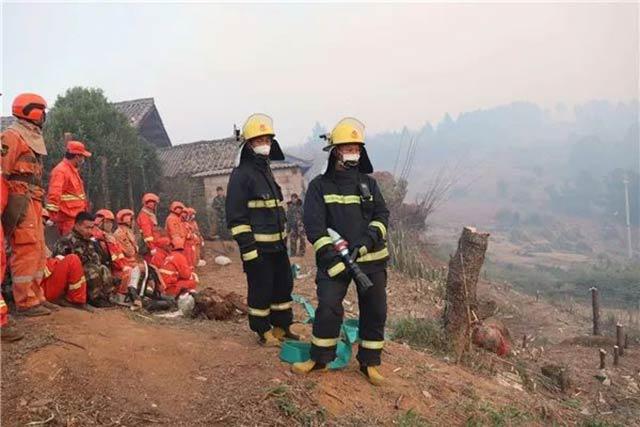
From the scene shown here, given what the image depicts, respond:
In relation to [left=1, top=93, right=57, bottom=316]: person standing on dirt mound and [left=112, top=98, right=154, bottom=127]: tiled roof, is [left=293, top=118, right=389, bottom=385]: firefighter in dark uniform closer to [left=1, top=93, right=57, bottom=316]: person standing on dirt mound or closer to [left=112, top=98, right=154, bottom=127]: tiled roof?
[left=1, top=93, right=57, bottom=316]: person standing on dirt mound

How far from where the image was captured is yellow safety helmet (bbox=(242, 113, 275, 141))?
16.1 ft

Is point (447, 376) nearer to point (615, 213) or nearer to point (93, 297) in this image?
point (93, 297)

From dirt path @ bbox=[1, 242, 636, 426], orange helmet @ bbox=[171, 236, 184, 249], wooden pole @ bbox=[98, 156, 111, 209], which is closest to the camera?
dirt path @ bbox=[1, 242, 636, 426]

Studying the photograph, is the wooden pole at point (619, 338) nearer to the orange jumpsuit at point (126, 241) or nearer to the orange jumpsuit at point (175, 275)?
the orange jumpsuit at point (175, 275)

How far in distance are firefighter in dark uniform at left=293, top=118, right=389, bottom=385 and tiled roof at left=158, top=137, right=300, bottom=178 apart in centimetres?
1752

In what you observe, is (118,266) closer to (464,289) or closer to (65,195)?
(65,195)

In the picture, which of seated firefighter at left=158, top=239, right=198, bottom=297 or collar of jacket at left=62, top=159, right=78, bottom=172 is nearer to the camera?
collar of jacket at left=62, top=159, right=78, bottom=172

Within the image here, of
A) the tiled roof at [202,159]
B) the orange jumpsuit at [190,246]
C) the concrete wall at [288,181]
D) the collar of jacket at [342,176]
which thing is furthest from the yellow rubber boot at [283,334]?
the concrete wall at [288,181]

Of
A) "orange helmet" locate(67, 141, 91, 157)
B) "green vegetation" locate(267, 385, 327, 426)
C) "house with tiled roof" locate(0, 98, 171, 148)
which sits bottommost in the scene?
"green vegetation" locate(267, 385, 327, 426)

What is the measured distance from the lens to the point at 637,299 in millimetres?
17875

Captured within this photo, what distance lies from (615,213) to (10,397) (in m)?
52.1

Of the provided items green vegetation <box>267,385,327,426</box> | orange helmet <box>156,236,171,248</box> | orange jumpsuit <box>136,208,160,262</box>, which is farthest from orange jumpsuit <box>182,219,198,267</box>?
green vegetation <box>267,385,327,426</box>

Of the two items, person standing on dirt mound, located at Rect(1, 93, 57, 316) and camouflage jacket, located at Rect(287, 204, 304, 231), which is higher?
person standing on dirt mound, located at Rect(1, 93, 57, 316)

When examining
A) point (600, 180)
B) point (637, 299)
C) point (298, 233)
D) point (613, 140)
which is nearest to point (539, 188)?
point (600, 180)
